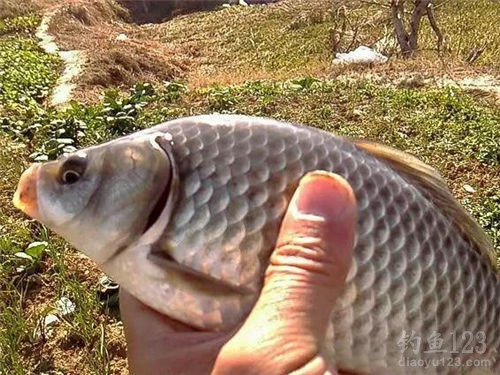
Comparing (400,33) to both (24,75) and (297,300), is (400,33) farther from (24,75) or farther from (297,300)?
(297,300)

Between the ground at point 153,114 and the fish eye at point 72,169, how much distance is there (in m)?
1.91

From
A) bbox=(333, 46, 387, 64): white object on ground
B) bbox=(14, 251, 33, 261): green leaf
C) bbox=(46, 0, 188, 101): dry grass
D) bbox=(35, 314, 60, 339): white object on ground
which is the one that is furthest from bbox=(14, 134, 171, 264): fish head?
bbox=(46, 0, 188, 101): dry grass

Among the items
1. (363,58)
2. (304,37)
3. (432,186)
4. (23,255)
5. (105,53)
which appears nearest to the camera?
(432,186)

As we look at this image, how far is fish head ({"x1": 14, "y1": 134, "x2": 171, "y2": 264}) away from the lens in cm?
163

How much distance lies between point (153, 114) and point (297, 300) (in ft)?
19.5

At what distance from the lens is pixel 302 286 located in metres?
1.58

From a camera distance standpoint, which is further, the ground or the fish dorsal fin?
the ground

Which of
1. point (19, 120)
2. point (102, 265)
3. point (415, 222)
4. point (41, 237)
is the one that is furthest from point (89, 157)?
point (19, 120)

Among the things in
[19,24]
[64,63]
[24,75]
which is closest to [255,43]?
[19,24]

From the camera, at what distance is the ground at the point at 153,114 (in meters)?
3.74

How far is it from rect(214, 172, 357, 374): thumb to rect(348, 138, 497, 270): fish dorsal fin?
0.85 ft

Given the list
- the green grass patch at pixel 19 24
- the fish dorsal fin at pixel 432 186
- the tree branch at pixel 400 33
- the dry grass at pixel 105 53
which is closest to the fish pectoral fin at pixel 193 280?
the fish dorsal fin at pixel 432 186

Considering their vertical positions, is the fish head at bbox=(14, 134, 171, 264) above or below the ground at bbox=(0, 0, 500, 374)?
above

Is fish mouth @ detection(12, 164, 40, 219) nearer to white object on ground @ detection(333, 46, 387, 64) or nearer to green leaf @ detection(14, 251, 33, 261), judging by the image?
green leaf @ detection(14, 251, 33, 261)
